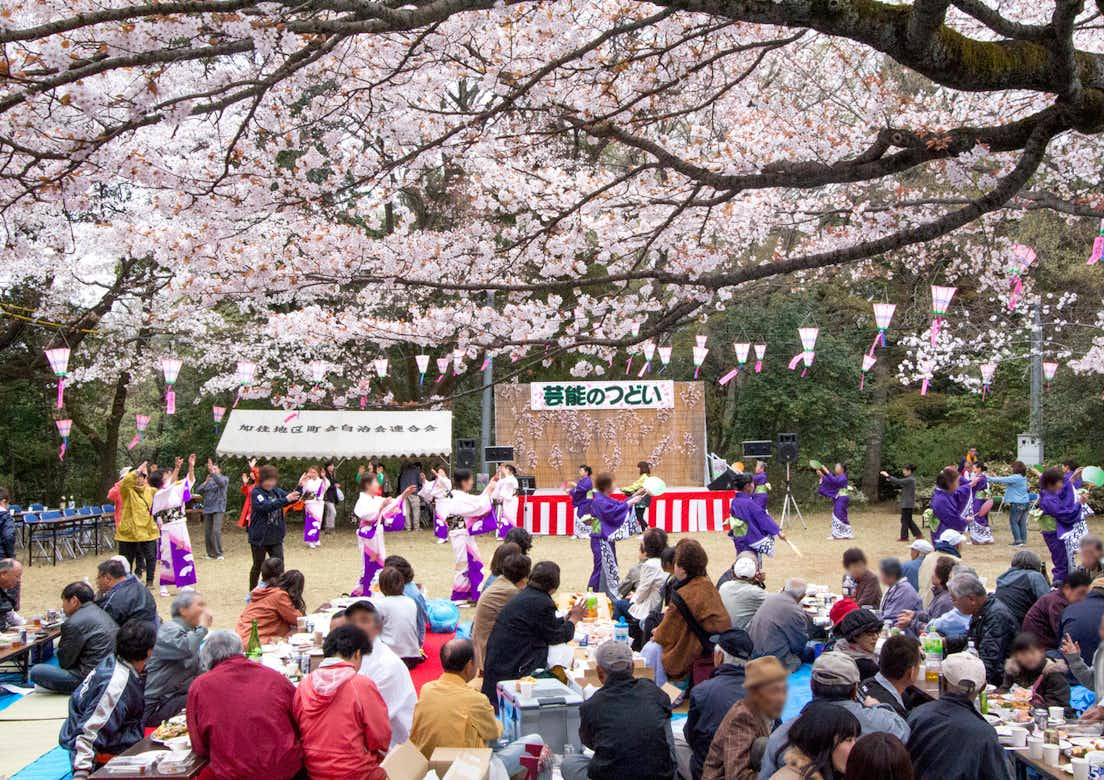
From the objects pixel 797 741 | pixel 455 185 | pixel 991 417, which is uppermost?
pixel 455 185

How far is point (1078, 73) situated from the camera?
4688 mm

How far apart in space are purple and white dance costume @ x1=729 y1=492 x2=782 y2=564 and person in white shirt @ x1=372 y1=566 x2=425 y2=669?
467 centimetres

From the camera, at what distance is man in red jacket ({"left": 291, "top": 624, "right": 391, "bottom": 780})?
14.7 feet

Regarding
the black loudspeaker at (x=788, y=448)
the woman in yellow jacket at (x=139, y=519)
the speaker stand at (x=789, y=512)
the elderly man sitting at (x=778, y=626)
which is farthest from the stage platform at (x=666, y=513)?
the elderly man sitting at (x=778, y=626)

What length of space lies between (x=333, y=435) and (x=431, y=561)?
5.64 meters

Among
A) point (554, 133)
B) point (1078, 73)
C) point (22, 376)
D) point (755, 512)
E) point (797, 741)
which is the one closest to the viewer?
point (797, 741)

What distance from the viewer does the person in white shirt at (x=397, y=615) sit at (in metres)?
7.44

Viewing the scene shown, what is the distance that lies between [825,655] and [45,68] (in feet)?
13.8

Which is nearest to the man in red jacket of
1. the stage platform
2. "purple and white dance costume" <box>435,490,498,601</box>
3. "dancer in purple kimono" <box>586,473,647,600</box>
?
"dancer in purple kimono" <box>586,473,647,600</box>

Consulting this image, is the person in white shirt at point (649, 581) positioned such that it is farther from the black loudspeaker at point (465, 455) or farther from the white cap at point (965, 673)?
the black loudspeaker at point (465, 455)

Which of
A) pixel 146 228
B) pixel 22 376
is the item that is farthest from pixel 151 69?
pixel 22 376

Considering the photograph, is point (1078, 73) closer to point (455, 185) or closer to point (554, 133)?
point (554, 133)

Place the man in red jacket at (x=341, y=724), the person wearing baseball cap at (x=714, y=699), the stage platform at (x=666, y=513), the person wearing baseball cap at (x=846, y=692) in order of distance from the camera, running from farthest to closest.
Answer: the stage platform at (x=666, y=513) < the person wearing baseball cap at (x=714, y=699) < the man in red jacket at (x=341, y=724) < the person wearing baseball cap at (x=846, y=692)

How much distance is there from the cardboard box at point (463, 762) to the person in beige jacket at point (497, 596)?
2.32 metres
